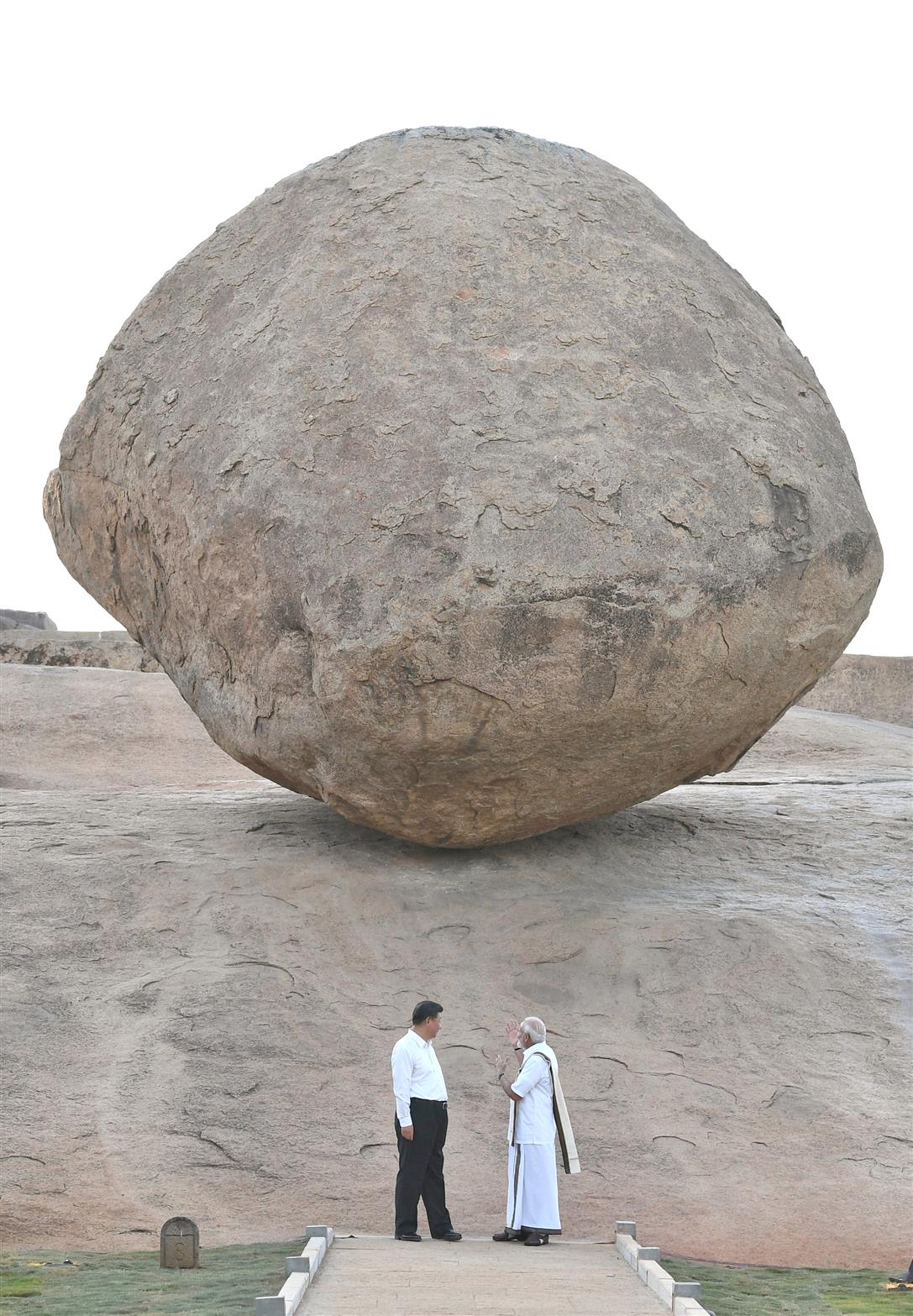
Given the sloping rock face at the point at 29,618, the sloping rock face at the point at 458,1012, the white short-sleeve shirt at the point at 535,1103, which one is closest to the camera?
the white short-sleeve shirt at the point at 535,1103

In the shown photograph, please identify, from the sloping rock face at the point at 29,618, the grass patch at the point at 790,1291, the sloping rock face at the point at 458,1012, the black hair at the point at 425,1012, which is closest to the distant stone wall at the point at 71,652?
the sloping rock face at the point at 29,618

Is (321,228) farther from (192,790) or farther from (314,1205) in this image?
(314,1205)

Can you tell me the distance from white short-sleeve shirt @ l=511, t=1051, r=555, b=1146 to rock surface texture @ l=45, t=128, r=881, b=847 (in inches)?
65.9

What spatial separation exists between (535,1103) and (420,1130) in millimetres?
427

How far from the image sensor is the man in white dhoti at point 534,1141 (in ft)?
17.5

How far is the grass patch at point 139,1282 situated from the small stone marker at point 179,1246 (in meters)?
0.03

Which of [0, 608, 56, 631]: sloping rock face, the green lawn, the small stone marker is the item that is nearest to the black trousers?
the green lawn

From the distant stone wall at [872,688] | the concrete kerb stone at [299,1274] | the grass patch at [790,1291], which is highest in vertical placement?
the distant stone wall at [872,688]

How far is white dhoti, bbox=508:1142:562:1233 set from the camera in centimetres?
532

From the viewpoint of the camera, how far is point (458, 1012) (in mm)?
6758

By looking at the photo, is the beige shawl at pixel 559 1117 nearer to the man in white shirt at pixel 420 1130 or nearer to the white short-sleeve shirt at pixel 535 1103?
the white short-sleeve shirt at pixel 535 1103

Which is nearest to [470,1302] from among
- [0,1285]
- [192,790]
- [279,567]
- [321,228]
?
[0,1285]

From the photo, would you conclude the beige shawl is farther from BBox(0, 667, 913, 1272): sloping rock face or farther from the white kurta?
BBox(0, 667, 913, 1272): sloping rock face

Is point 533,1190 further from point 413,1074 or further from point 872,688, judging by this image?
point 872,688
